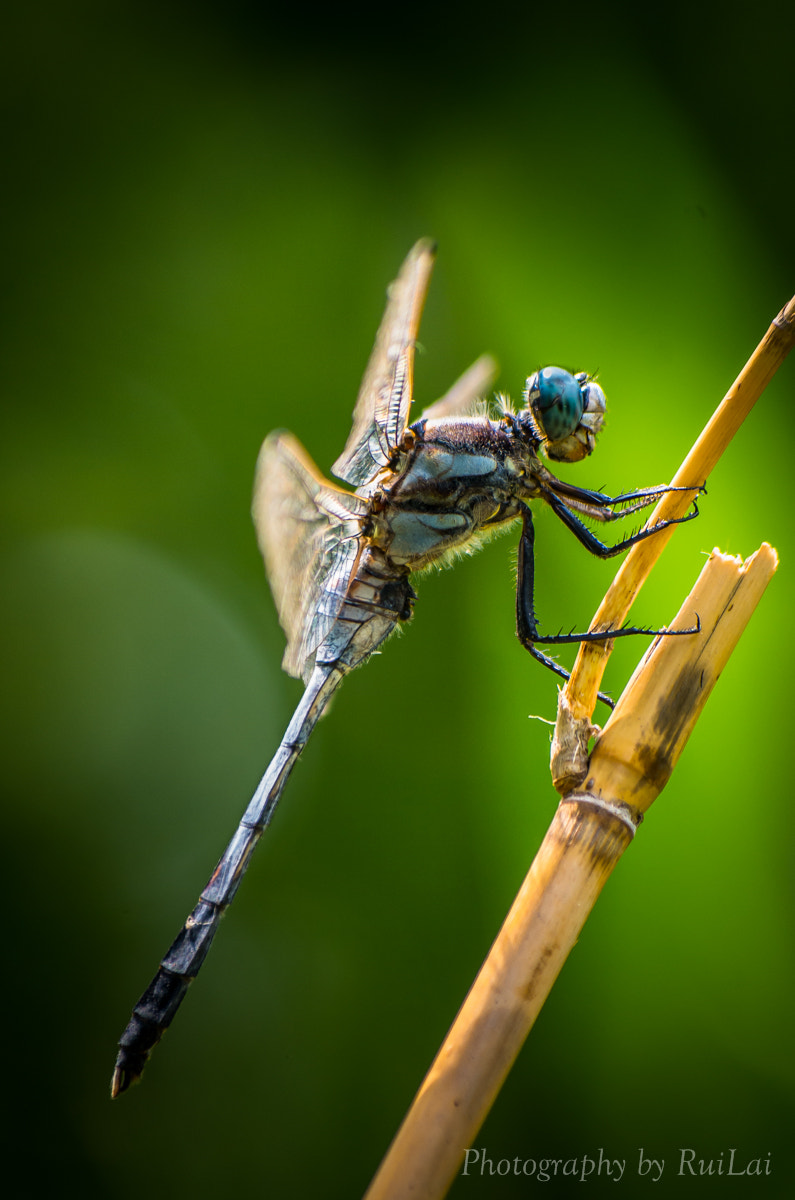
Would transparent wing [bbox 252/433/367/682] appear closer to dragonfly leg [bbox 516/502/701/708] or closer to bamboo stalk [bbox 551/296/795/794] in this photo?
dragonfly leg [bbox 516/502/701/708]

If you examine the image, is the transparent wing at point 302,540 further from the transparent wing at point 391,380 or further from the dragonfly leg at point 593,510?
the dragonfly leg at point 593,510

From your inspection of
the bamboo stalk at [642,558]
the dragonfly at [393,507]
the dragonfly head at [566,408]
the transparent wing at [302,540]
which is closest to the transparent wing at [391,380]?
the dragonfly at [393,507]

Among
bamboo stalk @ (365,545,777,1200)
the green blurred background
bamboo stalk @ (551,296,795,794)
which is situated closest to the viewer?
bamboo stalk @ (365,545,777,1200)

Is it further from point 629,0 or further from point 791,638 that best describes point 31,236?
point 791,638

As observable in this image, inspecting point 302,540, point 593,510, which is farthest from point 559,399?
point 302,540

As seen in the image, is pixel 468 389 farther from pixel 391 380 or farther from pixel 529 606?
pixel 529 606

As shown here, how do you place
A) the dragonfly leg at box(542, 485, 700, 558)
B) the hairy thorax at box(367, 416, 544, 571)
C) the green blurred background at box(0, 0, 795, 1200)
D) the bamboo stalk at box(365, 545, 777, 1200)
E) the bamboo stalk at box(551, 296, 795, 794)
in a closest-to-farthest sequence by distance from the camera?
the bamboo stalk at box(365, 545, 777, 1200)
the bamboo stalk at box(551, 296, 795, 794)
the dragonfly leg at box(542, 485, 700, 558)
the green blurred background at box(0, 0, 795, 1200)
the hairy thorax at box(367, 416, 544, 571)

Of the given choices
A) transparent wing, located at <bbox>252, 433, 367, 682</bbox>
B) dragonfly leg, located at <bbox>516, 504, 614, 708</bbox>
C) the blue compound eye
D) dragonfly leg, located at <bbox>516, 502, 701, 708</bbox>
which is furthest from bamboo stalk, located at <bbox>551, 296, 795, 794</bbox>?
transparent wing, located at <bbox>252, 433, 367, 682</bbox>
